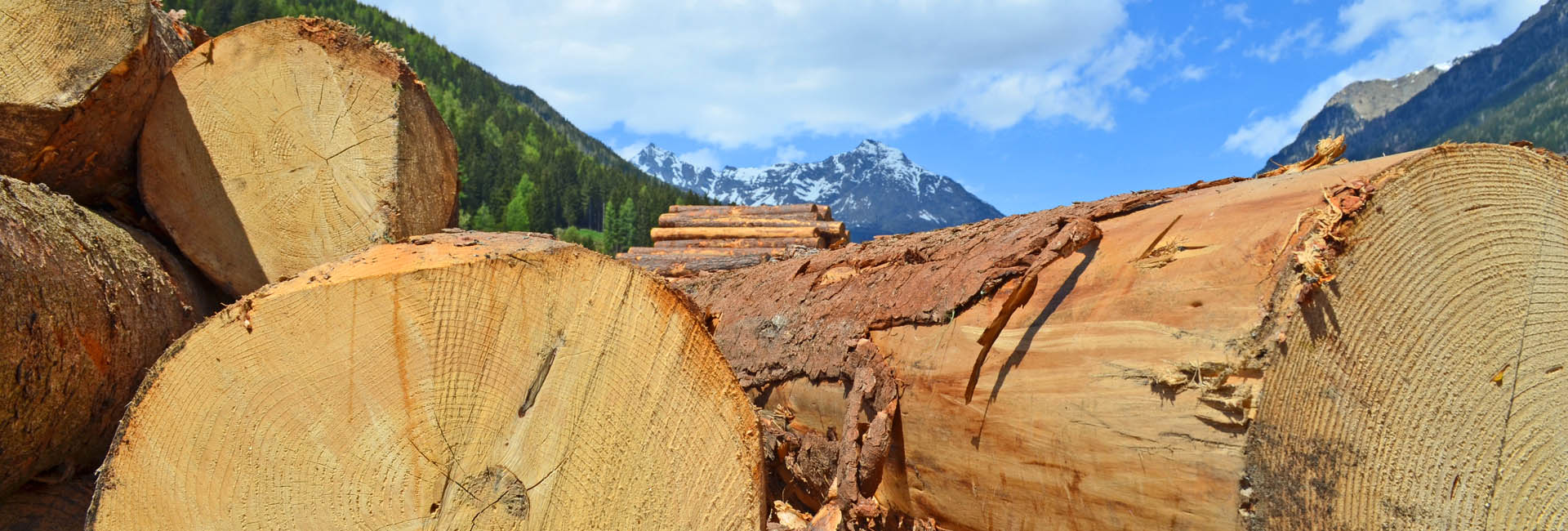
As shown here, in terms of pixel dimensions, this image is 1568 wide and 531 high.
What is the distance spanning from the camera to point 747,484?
7.14 ft

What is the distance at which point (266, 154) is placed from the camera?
3.27 m

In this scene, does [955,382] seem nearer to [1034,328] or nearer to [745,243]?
[1034,328]

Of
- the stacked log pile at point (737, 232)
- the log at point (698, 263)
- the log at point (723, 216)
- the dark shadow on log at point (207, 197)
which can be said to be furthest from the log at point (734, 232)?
the dark shadow on log at point (207, 197)

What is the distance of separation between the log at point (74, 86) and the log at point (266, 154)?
142mm

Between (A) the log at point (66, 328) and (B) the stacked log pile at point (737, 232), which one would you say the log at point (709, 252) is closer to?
(B) the stacked log pile at point (737, 232)

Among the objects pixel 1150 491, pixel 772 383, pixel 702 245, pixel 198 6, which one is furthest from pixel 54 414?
pixel 198 6

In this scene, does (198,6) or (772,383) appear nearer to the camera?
(772,383)

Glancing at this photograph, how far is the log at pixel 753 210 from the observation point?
10.4 meters

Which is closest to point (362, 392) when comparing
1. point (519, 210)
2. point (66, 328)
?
point (66, 328)

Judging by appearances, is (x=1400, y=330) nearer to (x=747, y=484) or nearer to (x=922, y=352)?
(x=922, y=352)

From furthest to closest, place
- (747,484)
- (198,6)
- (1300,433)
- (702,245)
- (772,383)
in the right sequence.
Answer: (198,6), (702,245), (772,383), (747,484), (1300,433)

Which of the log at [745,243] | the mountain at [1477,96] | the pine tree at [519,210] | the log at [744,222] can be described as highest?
the mountain at [1477,96]

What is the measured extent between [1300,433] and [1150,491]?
351mm

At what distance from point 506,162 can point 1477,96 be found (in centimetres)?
12861
